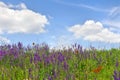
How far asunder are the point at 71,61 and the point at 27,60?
162 cm

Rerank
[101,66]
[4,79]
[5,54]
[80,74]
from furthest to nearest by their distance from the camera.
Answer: [5,54] < [101,66] < [80,74] < [4,79]

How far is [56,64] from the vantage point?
10.3 metres

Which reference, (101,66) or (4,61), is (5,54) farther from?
(101,66)

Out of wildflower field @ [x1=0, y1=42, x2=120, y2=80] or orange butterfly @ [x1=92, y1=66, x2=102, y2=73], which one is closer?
wildflower field @ [x1=0, y1=42, x2=120, y2=80]

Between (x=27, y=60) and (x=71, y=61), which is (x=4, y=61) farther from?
(x=71, y=61)

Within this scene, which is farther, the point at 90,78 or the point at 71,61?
the point at 71,61

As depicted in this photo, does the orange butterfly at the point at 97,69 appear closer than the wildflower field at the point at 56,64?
No

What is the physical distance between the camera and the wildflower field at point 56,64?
939 centimetres

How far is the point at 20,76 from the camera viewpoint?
964 centimetres

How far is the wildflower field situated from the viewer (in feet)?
30.8

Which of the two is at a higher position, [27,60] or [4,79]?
[27,60]

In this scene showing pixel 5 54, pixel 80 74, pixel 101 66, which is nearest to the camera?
pixel 80 74

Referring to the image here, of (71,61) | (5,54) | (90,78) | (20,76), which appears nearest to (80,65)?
(71,61)

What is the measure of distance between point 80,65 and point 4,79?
2.91 m
